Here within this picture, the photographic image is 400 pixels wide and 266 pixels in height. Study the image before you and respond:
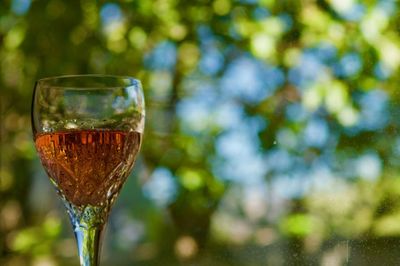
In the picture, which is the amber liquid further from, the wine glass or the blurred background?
the blurred background

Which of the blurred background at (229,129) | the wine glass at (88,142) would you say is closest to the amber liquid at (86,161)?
the wine glass at (88,142)

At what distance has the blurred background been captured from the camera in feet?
4.37

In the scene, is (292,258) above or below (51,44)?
below

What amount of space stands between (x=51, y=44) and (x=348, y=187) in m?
0.75

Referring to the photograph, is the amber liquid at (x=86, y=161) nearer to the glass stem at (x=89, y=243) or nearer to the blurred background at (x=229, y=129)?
the glass stem at (x=89, y=243)

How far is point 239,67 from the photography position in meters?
1.48

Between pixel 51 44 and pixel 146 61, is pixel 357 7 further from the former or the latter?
pixel 51 44

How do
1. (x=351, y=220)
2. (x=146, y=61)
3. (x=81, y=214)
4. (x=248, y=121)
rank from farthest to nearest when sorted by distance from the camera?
(x=146, y=61)
(x=248, y=121)
(x=351, y=220)
(x=81, y=214)

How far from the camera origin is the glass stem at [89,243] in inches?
30.8

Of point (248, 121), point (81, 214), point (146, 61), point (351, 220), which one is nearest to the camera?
point (81, 214)

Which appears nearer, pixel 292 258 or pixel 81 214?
pixel 81 214

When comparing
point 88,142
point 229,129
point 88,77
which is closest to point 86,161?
point 88,142

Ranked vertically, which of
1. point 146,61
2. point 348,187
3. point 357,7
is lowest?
point 348,187

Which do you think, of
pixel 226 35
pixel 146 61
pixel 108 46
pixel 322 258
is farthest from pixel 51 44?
pixel 322 258
